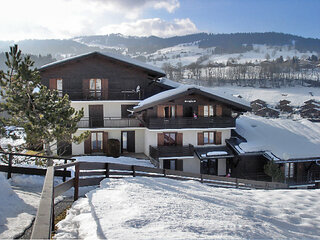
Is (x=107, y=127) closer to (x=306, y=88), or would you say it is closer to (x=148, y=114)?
(x=148, y=114)

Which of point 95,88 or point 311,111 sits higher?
point 95,88

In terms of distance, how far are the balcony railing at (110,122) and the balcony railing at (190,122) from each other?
6.91 feet

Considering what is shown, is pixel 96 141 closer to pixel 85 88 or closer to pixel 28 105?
pixel 85 88

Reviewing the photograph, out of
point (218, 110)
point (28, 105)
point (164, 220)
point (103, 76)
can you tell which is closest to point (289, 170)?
point (218, 110)

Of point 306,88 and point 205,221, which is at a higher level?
point 306,88

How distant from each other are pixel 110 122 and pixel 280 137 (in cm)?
1578

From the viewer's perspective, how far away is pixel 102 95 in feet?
85.7

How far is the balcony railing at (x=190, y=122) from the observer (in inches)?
933

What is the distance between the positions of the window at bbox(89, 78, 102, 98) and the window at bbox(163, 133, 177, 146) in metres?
7.27

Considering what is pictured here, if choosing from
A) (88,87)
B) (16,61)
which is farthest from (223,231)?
(88,87)

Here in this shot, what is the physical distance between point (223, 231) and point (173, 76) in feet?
509

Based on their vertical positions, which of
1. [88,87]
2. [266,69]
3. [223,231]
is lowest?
[223,231]

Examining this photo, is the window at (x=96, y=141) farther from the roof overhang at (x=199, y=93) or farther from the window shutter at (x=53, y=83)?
the window shutter at (x=53, y=83)

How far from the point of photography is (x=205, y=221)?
5898 mm
